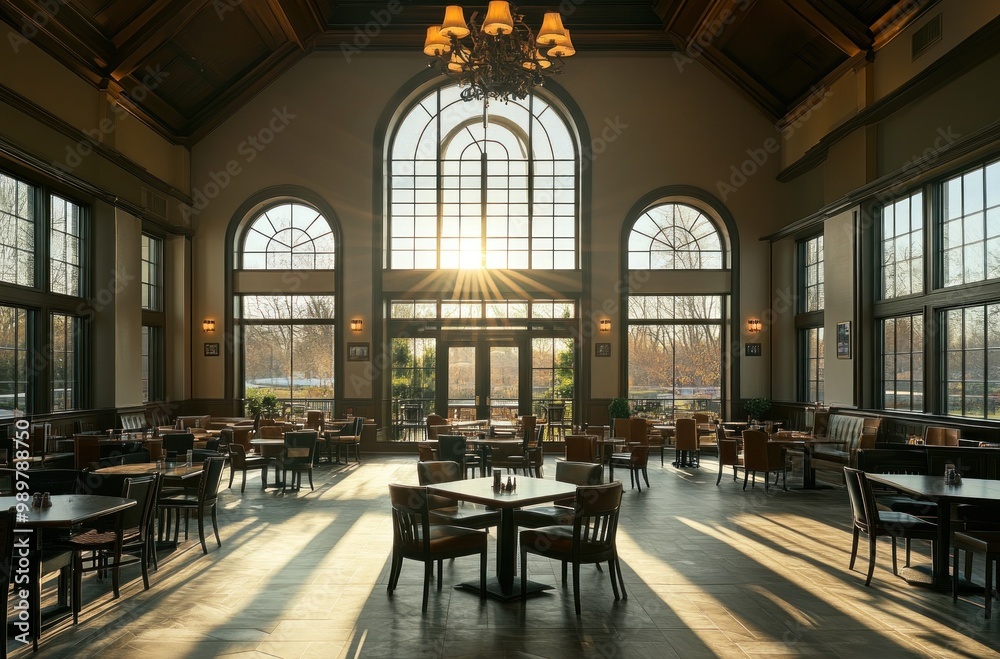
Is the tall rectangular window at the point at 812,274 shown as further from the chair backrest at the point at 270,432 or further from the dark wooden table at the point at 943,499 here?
the chair backrest at the point at 270,432

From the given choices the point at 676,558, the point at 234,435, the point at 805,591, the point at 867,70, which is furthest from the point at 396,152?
the point at 805,591

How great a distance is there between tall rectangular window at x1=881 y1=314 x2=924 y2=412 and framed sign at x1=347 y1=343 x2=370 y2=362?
29.6 ft

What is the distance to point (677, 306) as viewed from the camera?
15156mm

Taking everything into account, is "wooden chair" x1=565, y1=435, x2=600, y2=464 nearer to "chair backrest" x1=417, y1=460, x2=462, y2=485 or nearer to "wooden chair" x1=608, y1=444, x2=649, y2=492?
"wooden chair" x1=608, y1=444, x2=649, y2=492

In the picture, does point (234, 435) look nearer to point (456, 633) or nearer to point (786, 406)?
point (456, 633)

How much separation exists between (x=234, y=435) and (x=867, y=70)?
10754 millimetres

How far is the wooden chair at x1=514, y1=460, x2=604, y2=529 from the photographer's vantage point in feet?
19.6

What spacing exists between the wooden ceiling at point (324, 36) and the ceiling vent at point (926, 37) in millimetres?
271

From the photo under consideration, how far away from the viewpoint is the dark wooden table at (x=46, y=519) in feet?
14.7

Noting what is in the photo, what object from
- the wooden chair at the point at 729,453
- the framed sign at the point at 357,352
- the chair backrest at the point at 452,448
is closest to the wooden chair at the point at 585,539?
the chair backrest at the point at 452,448

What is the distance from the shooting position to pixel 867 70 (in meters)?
11.4

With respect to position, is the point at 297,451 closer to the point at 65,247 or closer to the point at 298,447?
the point at 298,447

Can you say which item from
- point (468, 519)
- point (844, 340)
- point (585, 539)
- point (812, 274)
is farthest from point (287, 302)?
point (585, 539)

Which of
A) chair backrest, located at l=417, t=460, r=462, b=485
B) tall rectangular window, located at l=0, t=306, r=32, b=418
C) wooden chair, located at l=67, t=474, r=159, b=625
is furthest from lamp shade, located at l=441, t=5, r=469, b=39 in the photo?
tall rectangular window, located at l=0, t=306, r=32, b=418
